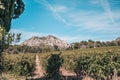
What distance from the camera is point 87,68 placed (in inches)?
926

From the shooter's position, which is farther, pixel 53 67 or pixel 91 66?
pixel 53 67

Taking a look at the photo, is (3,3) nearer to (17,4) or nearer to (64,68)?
(17,4)

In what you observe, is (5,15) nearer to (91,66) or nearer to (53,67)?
(91,66)

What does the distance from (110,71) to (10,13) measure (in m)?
9.93

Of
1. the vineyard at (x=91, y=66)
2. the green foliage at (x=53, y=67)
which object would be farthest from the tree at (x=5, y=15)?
the green foliage at (x=53, y=67)

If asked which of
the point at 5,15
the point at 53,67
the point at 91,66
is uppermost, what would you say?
the point at 5,15

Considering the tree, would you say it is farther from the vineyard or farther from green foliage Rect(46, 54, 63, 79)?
green foliage Rect(46, 54, 63, 79)

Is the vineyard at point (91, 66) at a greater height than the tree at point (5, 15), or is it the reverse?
the tree at point (5, 15)

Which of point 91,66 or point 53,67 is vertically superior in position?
point 91,66

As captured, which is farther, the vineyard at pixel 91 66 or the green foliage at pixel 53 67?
the green foliage at pixel 53 67

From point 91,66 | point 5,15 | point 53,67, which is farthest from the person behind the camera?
point 53,67

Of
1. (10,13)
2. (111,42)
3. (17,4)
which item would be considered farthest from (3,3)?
(111,42)

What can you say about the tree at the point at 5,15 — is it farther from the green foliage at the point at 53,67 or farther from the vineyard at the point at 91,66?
the green foliage at the point at 53,67

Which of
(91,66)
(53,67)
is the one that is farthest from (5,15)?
(53,67)
